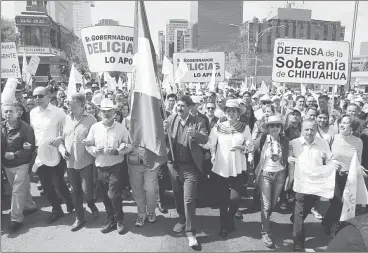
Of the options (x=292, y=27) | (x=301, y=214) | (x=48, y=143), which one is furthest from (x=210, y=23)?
(x=301, y=214)

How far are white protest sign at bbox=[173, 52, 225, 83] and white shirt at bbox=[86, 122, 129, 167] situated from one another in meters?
6.16

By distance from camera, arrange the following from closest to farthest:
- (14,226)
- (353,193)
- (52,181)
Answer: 1. (353,193)
2. (14,226)
3. (52,181)

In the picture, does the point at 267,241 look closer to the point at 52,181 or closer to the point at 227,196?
the point at 227,196

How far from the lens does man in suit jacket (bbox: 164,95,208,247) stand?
13.9 feet

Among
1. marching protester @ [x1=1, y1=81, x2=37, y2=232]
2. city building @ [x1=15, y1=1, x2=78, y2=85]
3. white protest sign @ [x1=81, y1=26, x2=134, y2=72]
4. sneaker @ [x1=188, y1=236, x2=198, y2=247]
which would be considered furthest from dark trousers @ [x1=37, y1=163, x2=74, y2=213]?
city building @ [x1=15, y1=1, x2=78, y2=85]

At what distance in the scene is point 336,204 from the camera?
4.39 m

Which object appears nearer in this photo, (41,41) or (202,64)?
(202,64)

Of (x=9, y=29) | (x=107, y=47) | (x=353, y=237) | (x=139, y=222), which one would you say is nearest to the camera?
(x=353, y=237)

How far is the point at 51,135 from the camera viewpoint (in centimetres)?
488

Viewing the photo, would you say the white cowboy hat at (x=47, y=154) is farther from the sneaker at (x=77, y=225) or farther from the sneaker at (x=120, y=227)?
the sneaker at (x=120, y=227)

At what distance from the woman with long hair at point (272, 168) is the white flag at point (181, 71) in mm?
6116

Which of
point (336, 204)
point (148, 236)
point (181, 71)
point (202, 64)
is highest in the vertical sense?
point (202, 64)

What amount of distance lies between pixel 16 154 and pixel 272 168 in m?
3.61

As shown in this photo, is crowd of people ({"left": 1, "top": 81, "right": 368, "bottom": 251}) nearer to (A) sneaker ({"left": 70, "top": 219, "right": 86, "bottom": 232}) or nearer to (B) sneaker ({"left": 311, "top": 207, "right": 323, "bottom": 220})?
(A) sneaker ({"left": 70, "top": 219, "right": 86, "bottom": 232})
